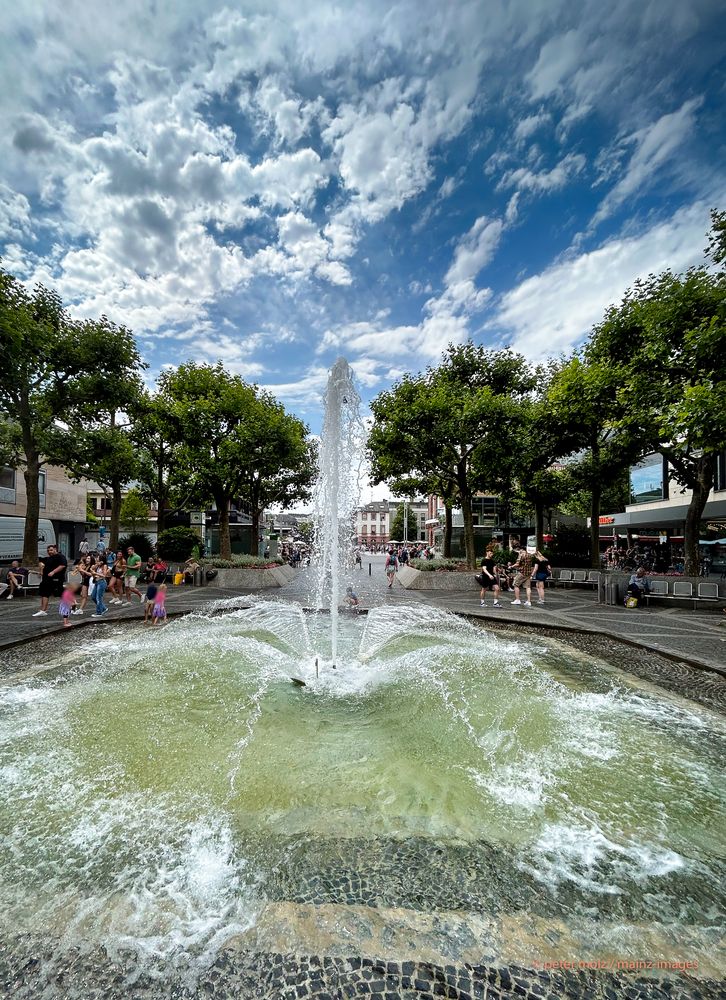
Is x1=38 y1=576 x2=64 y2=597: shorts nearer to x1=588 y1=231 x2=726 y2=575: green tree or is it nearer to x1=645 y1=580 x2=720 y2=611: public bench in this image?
x1=588 y1=231 x2=726 y2=575: green tree

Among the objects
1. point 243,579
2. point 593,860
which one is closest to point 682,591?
point 593,860

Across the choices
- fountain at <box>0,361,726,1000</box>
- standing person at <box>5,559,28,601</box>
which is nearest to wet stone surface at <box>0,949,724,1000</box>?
fountain at <box>0,361,726,1000</box>

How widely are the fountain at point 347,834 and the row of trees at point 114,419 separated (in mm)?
15958

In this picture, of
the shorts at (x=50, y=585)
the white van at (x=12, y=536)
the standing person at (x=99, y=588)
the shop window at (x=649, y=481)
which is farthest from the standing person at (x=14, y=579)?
the shop window at (x=649, y=481)

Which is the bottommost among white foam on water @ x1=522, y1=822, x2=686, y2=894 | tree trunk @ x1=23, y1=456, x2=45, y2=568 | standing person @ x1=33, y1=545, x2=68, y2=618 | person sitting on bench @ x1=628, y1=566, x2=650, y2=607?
white foam on water @ x1=522, y1=822, x2=686, y2=894

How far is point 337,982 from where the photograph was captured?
204 cm

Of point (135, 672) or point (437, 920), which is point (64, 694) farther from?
point (437, 920)

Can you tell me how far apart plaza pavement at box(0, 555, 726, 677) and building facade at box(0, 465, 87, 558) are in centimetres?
1561

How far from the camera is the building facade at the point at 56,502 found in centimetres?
2756

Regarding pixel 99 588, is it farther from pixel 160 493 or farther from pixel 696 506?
pixel 696 506

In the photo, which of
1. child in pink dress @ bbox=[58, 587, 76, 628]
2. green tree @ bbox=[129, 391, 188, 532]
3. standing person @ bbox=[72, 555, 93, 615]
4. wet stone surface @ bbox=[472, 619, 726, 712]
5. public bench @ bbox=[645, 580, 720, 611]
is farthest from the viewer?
green tree @ bbox=[129, 391, 188, 532]

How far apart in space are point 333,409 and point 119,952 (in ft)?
26.8

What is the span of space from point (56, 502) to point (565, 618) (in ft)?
113

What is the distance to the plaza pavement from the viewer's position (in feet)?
28.0
